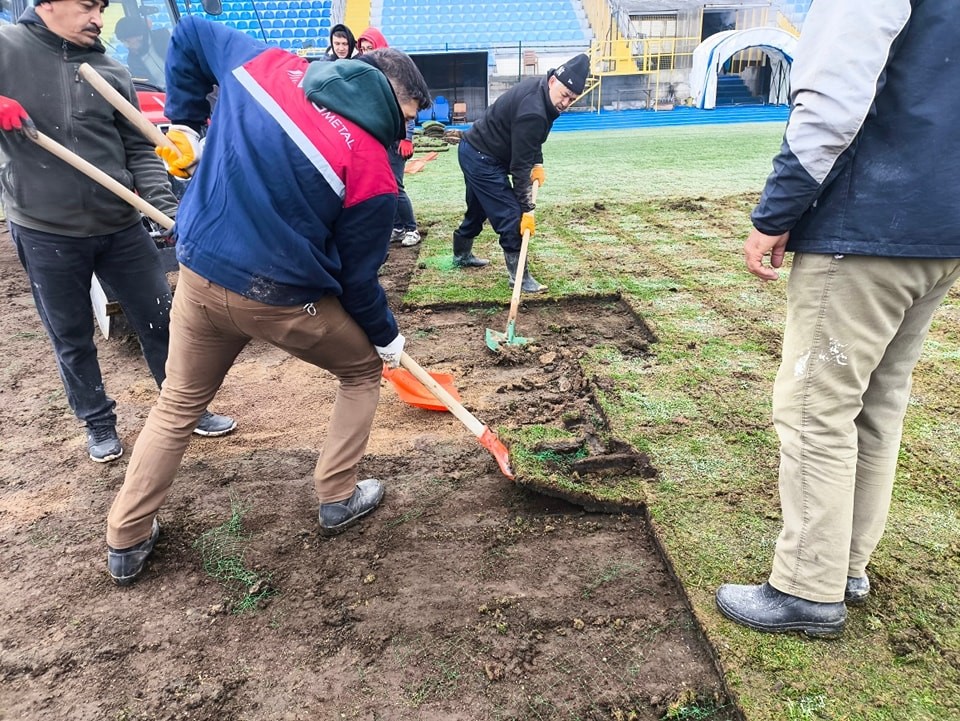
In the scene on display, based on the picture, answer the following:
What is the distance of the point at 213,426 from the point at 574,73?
3167 millimetres

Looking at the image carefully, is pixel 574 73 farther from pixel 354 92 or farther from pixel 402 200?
pixel 354 92

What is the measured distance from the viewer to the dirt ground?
1.88 m

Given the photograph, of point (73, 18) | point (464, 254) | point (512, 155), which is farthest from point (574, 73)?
point (73, 18)

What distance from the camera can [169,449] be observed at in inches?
88.9

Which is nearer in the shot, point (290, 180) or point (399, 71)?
point (290, 180)

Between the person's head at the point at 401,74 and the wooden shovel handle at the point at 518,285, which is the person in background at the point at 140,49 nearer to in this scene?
the wooden shovel handle at the point at 518,285

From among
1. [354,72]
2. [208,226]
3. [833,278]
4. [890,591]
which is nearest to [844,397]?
[833,278]

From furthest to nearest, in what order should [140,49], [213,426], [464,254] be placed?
[140,49], [464,254], [213,426]

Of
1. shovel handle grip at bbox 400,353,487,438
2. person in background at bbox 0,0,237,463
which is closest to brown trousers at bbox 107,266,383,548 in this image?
shovel handle grip at bbox 400,353,487,438

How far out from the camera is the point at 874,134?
1571mm

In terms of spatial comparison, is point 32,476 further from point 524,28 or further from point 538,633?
point 524,28

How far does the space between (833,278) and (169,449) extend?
2107 mm

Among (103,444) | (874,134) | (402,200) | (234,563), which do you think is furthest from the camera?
(402,200)

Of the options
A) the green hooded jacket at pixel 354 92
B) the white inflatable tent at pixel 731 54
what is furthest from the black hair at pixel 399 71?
the white inflatable tent at pixel 731 54
